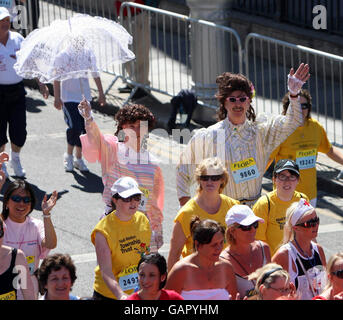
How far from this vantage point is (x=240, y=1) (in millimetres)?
17750

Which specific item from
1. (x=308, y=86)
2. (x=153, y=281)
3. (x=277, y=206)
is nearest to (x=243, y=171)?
(x=277, y=206)

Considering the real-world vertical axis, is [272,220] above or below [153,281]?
below

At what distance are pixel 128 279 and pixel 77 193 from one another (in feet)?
14.3

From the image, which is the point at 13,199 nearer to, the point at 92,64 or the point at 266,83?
the point at 92,64

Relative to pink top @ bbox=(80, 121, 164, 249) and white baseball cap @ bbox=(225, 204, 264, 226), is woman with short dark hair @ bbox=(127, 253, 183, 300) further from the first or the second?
pink top @ bbox=(80, 121, 164, 249)

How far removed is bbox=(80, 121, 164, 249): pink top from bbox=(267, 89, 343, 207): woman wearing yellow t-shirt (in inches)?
62.5

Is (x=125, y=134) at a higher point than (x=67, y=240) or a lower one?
higher

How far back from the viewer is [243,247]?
7168mm

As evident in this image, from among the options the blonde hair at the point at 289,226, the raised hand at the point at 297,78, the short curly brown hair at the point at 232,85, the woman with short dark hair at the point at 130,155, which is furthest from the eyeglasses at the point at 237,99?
the blonde hair at the point at 289,226

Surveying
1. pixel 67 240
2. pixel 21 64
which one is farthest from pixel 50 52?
pixel 67 240

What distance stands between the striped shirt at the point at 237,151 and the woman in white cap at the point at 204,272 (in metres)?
1.58

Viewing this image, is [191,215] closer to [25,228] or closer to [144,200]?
[144,200]

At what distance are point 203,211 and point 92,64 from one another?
278 centimetres

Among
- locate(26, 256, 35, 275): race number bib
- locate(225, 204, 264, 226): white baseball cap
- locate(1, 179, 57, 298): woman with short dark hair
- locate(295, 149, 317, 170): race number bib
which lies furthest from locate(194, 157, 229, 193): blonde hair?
locate(295, 149, 317, 170): race number bib
